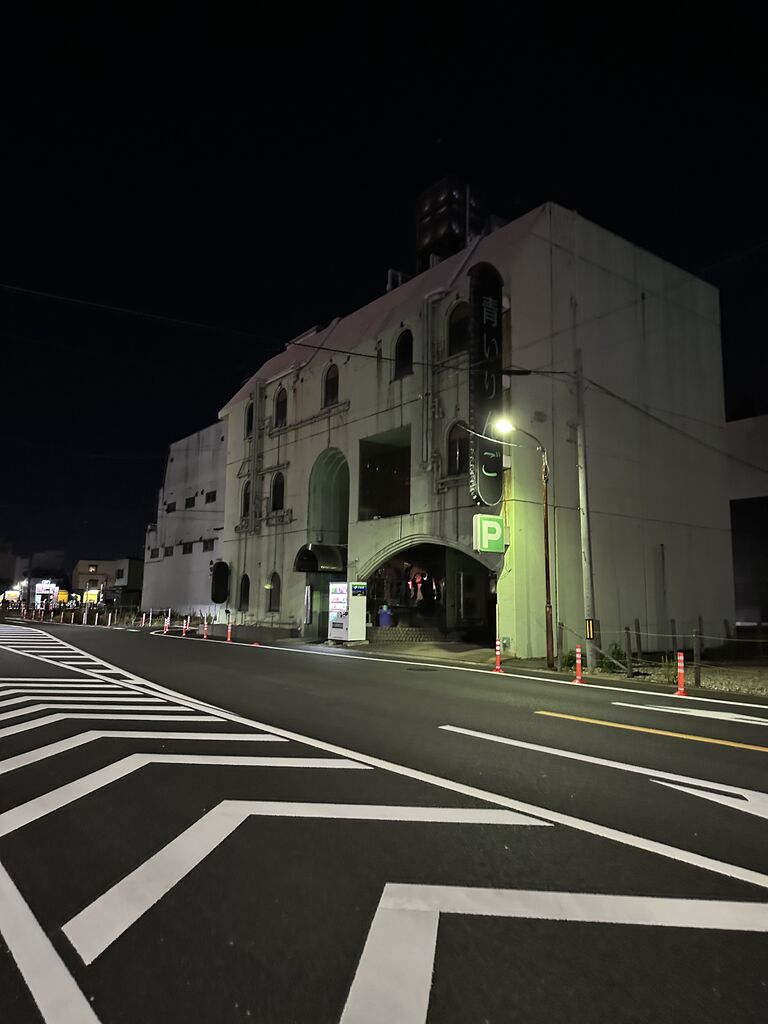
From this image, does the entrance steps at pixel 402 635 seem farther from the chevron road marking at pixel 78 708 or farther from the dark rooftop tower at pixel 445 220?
the dark rooftop tower at pixel 445 220

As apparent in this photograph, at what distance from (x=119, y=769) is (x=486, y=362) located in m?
20.2

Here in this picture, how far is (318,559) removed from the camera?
103 feet

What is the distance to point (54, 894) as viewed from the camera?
3699 millimetres

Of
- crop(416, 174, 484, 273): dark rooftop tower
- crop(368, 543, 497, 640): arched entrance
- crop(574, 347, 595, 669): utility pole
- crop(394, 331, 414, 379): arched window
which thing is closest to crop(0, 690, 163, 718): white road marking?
crop(574, 347, 595, 669): utility pole

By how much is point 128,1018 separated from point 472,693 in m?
10.1

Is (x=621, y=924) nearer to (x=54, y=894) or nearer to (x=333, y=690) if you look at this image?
(x=54, y=894)

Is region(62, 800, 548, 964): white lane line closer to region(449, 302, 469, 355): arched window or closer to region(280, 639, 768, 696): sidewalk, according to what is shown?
region(280, 639, 768, 696): sidewalk

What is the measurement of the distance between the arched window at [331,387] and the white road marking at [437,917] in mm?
30571

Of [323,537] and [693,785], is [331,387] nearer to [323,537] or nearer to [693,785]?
[323,537]

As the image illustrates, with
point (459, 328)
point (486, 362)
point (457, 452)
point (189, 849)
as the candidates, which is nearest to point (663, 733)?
point (189, 849)

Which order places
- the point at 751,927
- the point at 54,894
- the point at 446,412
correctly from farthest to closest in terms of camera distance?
the point at 446,412, the point at 54,894, the point at 751,927

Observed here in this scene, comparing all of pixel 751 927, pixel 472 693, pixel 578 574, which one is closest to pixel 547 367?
pixel 578 574

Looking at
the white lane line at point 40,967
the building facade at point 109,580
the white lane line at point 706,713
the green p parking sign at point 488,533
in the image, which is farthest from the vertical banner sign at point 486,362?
the building facade at point 109,580

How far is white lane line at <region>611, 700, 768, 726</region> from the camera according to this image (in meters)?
9.68
